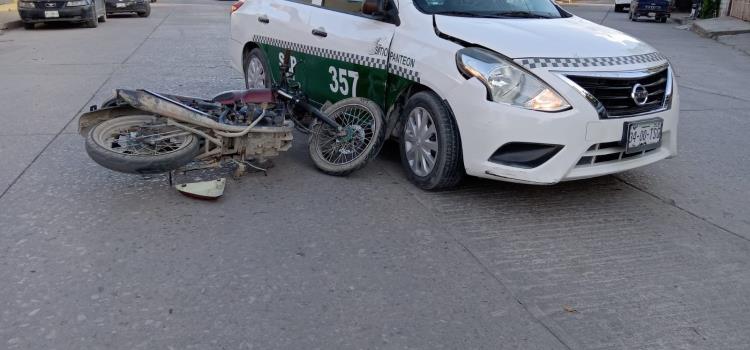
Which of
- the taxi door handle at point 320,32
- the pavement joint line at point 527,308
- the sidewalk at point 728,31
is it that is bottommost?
the sidewalk at point 728,31

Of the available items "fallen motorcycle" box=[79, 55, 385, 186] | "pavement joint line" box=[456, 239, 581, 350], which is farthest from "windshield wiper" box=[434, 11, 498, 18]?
"pavement joint line" box=[456, 239, 581, 350]

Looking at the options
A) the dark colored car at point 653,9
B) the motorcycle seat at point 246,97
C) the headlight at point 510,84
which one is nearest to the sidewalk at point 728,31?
the dark colored car at point 653,9

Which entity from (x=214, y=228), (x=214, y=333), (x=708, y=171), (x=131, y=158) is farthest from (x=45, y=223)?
(x=708, y=171)

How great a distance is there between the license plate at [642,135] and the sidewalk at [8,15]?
57.0 feet

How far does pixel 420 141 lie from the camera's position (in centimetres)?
521

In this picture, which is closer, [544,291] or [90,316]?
[90,316]

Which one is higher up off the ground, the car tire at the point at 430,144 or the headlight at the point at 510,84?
the headlight at the point at 510,84

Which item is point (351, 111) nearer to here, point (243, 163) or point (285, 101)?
point (285, 101)

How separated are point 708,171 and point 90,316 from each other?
201 inches

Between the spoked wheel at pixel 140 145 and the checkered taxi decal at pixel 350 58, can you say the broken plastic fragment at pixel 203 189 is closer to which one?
the spoked wheel at pixel 140 145

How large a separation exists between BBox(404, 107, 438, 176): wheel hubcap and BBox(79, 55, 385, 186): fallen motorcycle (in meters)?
0.25

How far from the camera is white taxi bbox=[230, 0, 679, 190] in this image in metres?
4.54

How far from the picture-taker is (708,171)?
599 centimetres

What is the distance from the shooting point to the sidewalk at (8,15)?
1842cm
